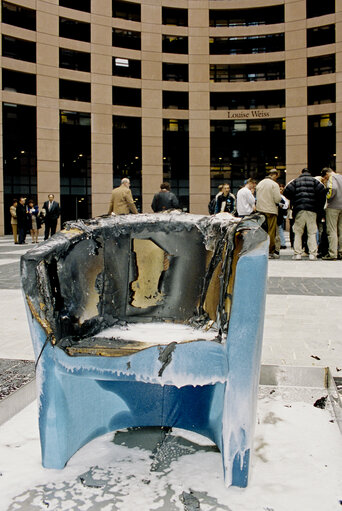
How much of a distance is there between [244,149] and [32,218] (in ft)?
69.5

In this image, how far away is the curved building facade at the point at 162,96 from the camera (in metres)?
30.3

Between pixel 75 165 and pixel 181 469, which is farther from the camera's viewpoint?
pixel 75 165

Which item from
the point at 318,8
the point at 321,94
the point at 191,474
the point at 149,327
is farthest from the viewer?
the point at 318,8

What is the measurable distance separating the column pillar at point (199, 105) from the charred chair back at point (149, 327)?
30.5m

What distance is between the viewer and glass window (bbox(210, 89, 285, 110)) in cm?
3506

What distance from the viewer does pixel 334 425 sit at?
2.50 meters

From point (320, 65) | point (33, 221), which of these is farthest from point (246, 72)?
point (33, 221)

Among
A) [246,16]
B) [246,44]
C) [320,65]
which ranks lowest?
[320,65]

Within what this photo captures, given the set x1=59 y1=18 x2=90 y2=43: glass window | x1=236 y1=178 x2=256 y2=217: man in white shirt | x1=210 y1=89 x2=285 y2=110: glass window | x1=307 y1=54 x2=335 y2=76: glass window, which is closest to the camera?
x1=236 y1=178 x2=256 y2=217: man in white shirt

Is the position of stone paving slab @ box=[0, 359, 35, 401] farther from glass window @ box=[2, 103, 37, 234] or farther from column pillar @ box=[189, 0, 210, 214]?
column pillar @ box=[189, 0, 210, 214]

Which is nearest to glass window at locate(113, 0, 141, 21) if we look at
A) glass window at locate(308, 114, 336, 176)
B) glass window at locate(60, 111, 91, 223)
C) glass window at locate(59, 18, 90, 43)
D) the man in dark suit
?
glass window at locate(59, 18, 90, 43)

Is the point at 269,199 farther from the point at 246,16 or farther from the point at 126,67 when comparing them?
the point at 246,16

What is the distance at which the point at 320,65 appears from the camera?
33.8 meters

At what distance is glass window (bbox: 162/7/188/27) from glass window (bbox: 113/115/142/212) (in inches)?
333
